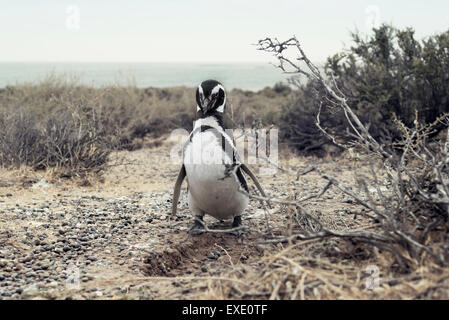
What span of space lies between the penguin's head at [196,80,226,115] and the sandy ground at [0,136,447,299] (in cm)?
106

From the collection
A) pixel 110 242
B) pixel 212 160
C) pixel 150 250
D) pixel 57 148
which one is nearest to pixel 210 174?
pixel 212 160

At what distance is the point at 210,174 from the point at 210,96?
24.4 inches

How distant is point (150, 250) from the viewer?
3873 millimetres

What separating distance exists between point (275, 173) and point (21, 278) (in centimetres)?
455

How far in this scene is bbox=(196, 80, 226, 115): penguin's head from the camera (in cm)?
397

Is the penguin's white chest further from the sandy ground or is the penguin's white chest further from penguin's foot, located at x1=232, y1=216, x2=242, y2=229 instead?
the sandy ground

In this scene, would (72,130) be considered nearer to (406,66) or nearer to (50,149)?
(50,149)

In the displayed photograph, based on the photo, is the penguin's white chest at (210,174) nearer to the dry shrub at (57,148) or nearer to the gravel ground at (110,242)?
the gravel ground at (110,242)

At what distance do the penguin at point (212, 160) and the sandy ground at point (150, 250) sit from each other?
1.04ft

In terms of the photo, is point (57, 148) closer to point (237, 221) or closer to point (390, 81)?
point (237, 221)

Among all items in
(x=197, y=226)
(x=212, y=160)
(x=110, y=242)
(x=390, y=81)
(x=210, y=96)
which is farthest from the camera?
(x=390, y=81)

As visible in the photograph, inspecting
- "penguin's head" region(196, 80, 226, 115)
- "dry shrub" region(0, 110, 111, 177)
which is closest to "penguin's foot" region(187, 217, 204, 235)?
"penguin's head" region(196, 80, 226, 115)

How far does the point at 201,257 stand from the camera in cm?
391
